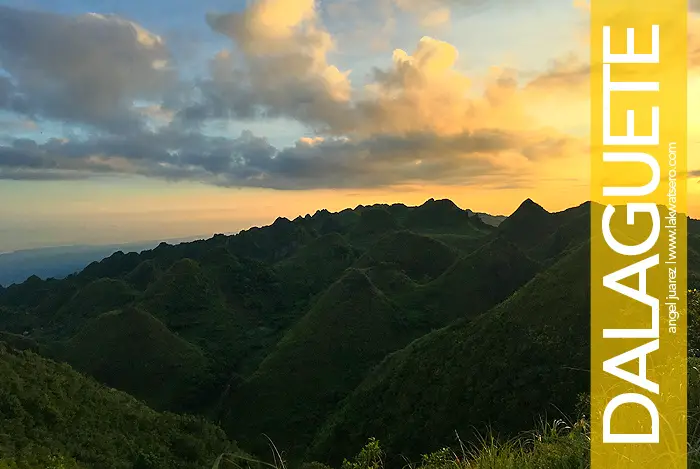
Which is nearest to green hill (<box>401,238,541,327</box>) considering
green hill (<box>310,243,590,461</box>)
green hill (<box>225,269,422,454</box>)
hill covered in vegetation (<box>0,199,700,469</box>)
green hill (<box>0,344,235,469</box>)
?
hill covered in vegetation (<box>0,199,700,469</box>)

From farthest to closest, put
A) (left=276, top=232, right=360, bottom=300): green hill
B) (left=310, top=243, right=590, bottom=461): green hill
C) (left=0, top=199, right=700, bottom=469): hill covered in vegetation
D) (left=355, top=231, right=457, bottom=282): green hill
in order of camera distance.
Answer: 1. (left=276, top=232, right=360, bottom=300): green hill
2. (left=355, top=231, right=457, bottom=282): green hill
3. (left=0, top=199, right=700, bottom=469): hill covered in vegetation
4. (left=310, top=243, right=590, bottom=461): green hill

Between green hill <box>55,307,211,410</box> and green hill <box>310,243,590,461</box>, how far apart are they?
26046 mm

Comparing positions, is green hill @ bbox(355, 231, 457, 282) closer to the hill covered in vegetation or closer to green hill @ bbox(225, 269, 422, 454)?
the hill covered in vegetation

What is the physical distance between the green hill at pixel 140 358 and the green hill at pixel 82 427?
87.9 feet

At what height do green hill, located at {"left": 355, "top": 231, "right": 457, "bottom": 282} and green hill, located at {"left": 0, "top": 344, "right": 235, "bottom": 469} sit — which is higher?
green hill, located at {"left": 355, "top": 231, "right": 457, "bottom": 282}

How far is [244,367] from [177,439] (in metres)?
38.2

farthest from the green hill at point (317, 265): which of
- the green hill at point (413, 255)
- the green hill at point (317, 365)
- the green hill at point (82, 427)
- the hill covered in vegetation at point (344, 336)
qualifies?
the green hill at point (82, 427)

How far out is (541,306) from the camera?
39.4 meters

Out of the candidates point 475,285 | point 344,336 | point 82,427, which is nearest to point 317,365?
point 344,336

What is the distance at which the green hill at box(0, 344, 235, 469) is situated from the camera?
22406 mm

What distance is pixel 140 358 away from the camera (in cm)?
6419

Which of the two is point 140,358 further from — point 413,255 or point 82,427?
point 413,255

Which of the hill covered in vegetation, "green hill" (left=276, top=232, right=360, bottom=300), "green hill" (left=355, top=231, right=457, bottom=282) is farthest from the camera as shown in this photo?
"green hill" (left=276, top=232, right=360, bottom=300)

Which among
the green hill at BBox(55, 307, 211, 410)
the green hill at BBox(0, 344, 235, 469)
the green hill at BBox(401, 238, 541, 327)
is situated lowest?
the green hill at BBox(55, 307, 211, 410)
